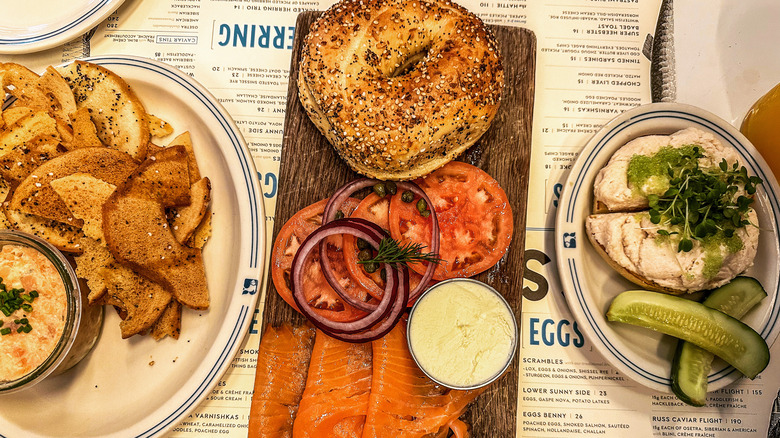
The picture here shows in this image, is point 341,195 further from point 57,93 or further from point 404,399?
point 57,93

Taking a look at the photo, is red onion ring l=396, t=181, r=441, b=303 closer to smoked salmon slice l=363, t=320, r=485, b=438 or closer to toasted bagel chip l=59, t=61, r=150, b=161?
smoked salmon slice l=363, t=320, r=485, b=438

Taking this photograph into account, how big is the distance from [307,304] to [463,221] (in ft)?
2.54

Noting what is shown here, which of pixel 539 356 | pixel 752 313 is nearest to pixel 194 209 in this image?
pixel 539 356

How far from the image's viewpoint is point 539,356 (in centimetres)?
223

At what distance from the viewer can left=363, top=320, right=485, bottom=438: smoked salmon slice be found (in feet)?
6.25

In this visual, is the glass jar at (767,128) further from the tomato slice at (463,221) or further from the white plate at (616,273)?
the tomato slice at (463,221)

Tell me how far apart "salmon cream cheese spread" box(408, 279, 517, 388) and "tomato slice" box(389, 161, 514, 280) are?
0.42 feet

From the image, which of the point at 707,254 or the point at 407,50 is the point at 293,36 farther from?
the point at 707,254

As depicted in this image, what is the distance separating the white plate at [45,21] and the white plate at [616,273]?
240cm

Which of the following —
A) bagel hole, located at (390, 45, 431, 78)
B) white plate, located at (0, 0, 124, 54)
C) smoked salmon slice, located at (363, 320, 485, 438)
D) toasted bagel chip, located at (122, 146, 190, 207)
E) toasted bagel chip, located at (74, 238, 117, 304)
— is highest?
white plate, located at (0, 0, 124, 54)

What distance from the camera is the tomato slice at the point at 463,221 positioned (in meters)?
2.07

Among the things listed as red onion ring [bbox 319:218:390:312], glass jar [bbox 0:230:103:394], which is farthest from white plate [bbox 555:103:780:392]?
glass jar [bbox 0:230:103:394]

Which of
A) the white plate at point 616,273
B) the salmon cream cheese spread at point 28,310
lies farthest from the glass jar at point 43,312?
the white plate at point 616,273

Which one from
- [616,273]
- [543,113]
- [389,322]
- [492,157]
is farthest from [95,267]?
[616,273]
